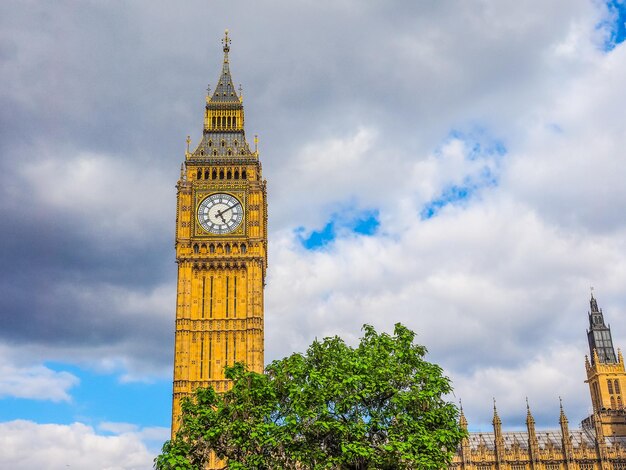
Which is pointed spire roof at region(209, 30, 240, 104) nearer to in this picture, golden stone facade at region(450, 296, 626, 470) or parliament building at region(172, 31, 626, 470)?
parliament building at region(172, 31, 626, 470)

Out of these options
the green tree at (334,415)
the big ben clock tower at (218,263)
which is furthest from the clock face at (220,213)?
the green tree at (334,415)

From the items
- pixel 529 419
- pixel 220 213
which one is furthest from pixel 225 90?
pixel 529 419

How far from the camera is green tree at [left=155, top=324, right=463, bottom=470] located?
120 feet

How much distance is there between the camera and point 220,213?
84.4 metres

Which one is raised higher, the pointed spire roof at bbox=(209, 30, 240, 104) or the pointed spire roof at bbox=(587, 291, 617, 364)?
the pointed spire roof at bbox=(209, 30, 240, 104)

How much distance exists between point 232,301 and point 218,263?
4.50 meters

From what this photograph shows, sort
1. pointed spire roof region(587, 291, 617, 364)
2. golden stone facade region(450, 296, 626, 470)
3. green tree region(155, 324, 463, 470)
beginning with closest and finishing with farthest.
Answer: green tree region(155, 324, 463, 470) < golden stone facade region(450, 296, 626, 470) < pointed spire roof region(587, 291, 617, 364)

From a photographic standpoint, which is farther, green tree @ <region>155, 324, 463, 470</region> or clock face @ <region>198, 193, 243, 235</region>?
clock face @ <region>198, 193, 243, 235</region>

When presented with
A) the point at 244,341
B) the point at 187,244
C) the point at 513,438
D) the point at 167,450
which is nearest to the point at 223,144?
the point at 187,244

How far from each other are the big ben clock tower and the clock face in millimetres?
111

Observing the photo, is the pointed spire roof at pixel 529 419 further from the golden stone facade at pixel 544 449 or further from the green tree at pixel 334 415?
the green tree at pixel 334 415

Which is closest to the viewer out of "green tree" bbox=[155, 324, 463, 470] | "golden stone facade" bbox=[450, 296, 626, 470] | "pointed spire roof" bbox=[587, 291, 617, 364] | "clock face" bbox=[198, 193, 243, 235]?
"green tree" bbox=[155, 324, 463, 470]

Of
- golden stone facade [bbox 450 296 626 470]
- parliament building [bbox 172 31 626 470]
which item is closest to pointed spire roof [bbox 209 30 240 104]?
parliament building [bbox 172 31 626 470]

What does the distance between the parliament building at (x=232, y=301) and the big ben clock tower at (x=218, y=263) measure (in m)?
0.10
